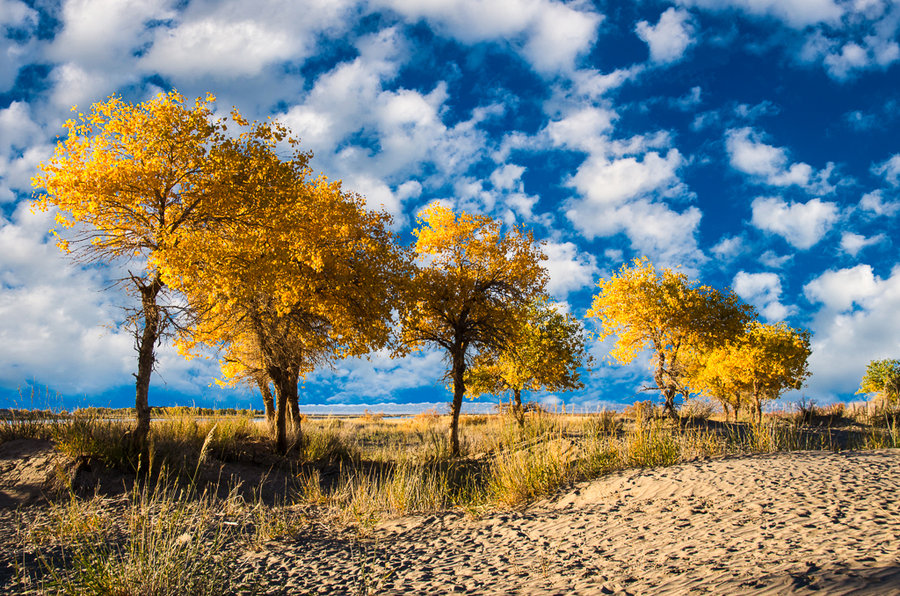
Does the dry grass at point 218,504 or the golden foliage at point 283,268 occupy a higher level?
the golden foliage at point 283,268

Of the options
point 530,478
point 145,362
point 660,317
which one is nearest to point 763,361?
point 660,317

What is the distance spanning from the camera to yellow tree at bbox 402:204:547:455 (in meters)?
21.1

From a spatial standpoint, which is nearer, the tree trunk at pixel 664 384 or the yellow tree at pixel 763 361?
the tree trunk at pixel 664 384

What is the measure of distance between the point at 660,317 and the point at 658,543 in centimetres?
2617

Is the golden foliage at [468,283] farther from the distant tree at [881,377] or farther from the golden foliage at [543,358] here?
the distant tree at [881,377]

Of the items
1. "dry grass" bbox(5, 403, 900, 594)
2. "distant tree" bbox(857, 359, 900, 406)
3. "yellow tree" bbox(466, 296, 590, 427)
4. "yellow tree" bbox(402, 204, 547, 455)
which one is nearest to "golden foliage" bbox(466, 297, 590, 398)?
"yellow tree" bbox(466, 296, 590, 427)

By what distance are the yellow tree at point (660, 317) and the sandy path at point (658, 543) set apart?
72.7 ft

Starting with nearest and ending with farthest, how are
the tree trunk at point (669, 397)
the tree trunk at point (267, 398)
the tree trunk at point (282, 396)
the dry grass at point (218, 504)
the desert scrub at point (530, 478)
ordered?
the dry grass at point (218, 504) → the desert scrub at point (530, 478) → the tree trunk at point (282, 396) → the tree trunk at point (267, 398) → the tree trunk at point (669, 397)

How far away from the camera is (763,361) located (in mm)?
38375

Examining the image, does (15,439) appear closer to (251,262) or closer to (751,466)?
(251,262)

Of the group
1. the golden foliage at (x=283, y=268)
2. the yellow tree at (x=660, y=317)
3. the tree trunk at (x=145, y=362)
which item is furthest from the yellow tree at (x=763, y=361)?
the tree trunk at (x=145, y=362)

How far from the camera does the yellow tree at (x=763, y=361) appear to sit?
1506 inches

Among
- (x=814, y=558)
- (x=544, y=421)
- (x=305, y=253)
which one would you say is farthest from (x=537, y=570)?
(x=305, y=253)

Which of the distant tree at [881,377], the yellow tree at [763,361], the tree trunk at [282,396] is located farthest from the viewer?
the distant tree at [881,377]
